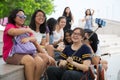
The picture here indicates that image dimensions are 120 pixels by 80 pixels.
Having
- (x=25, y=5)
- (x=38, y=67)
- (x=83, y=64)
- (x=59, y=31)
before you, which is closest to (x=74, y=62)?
(x=83, y=64)

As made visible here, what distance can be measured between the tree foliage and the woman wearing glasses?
8756 mm

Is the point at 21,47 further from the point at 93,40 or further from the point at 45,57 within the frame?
the point at 93,40

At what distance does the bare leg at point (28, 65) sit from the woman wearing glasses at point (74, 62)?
379mm

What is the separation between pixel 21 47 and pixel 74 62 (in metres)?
0.78

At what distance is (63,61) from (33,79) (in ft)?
1.60

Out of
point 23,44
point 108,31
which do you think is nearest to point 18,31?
point 23,44

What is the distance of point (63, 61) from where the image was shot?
4.78 metres

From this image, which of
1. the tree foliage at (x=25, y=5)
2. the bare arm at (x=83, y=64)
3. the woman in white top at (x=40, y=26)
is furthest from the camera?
the tree foliage at (x=25, y=5)

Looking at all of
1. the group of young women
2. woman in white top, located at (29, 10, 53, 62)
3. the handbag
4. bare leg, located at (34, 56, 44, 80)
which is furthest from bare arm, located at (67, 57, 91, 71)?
woman in white top, located at (29, 10, 53, 62)

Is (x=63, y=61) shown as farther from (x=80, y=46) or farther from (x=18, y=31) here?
(x=18, y=31)

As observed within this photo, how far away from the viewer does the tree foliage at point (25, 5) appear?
13914 millimetres

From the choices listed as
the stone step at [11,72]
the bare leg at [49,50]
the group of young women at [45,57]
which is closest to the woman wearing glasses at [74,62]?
the group of young women at [45,57]

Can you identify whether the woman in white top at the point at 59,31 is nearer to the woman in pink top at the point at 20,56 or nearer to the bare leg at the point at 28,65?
the woman in pink top at the point at 20,56

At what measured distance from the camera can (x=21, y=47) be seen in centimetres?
479
